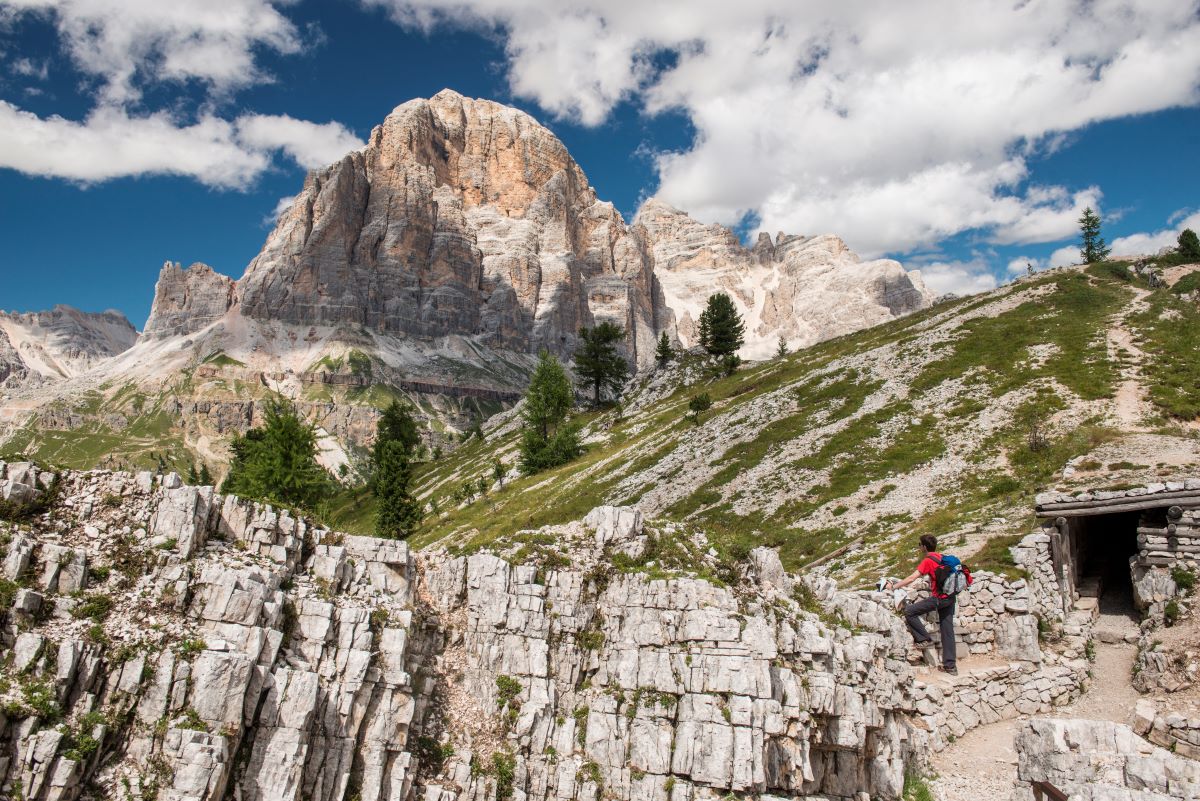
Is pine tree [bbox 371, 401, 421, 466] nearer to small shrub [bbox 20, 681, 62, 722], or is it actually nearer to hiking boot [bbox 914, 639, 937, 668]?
hiking boot [bbox 914, 639, 937, 668]

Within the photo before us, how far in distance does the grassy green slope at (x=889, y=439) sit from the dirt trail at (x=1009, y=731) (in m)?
5.60

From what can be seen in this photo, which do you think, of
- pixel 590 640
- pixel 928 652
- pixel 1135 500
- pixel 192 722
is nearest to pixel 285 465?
pixel 590 640

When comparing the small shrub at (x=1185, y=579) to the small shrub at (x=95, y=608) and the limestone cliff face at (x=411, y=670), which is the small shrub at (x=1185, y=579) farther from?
the small shrub at (x=95, y=608)

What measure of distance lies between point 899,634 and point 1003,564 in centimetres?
598

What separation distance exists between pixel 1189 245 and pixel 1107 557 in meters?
77.9

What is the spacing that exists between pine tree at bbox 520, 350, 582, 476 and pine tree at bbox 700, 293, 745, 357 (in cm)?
2890

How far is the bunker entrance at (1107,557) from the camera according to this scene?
1088 inches

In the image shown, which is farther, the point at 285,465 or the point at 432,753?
the point at 285,465

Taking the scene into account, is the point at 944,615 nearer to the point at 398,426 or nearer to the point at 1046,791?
the point at 1046,791

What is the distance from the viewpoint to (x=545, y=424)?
9531 centimetres

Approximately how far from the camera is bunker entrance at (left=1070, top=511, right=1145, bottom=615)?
27.6 meters

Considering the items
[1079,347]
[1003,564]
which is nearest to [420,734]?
[1003,564]

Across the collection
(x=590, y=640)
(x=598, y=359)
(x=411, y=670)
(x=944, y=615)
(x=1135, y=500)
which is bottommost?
(x=411, y=670)

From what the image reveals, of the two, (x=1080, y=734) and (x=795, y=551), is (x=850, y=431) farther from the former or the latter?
(x=1080, y=734)
